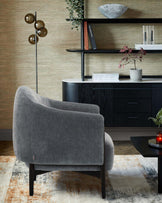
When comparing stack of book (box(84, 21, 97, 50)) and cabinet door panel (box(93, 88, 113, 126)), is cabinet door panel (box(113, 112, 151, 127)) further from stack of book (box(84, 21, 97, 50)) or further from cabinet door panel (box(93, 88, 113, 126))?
stack of book (box(84, 21, 97, 50))

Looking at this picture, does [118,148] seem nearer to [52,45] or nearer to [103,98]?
[103,98]

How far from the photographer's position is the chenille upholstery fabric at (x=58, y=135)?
276cm

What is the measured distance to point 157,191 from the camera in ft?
9.55

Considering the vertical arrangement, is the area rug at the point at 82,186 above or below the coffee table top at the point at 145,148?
below

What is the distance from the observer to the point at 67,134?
9.09 feet

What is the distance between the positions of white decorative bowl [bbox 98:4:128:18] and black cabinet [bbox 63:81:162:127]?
0.86 meters

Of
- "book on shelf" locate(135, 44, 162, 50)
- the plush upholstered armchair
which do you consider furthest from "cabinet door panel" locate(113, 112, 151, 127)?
the plush upholstered armchair

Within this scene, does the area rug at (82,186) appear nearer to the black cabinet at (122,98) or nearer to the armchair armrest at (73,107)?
the armchair armrest at (73,107)

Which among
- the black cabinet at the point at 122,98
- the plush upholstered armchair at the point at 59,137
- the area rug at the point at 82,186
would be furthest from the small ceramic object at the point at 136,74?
the plush upholstered armchair at the point at 59,137

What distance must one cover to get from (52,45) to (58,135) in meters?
2.33

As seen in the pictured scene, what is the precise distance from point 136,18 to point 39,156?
2527 mm

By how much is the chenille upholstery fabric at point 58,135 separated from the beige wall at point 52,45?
2.15 metres

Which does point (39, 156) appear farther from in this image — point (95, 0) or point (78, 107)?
point (95, 0)

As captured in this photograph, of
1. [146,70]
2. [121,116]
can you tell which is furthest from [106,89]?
[146,70]
